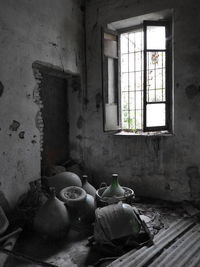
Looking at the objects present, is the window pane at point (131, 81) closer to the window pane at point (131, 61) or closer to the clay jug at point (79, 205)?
the window pane at point (131, 61)

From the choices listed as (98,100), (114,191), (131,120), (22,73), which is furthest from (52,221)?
(131,120)

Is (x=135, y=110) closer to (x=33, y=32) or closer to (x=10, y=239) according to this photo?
(x=33, y=32)

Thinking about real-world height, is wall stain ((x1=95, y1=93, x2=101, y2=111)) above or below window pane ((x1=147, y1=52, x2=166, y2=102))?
below

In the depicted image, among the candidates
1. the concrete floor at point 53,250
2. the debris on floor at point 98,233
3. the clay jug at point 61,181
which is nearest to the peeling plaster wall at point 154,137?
the debris on floor at point 98,233

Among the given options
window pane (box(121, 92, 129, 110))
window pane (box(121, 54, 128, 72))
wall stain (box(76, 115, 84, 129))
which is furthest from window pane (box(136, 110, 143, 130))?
wall stain (box(76, 115, 84, 129))

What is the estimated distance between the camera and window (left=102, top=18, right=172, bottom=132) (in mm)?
4094

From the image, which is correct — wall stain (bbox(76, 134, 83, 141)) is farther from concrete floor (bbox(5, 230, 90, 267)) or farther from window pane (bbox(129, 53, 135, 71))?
concrete floor (bbox(5, 230, 90, 267))

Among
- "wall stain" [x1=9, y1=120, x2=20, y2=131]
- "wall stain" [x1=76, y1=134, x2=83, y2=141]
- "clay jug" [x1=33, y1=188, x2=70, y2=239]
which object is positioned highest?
"wall stain" [x1=9, y1=120, x2=20, y2=131]

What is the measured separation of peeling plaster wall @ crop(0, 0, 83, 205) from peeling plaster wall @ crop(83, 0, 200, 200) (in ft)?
2.22

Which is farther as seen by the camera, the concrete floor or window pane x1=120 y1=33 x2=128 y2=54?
window pane x1=120 y1=33 x2=128 y2=54

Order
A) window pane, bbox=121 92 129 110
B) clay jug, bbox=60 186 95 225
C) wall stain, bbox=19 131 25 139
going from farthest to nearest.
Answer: window pane, bbox=121 92 129 110 < wall stain, bbox=19 131 25 139 < clay jug, bbox=60 186 95 225

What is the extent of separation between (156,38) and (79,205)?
274 centimetres

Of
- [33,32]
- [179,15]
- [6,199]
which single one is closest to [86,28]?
[33,32]

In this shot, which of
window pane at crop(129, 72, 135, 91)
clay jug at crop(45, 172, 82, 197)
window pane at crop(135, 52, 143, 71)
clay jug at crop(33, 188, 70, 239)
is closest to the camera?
clay jug at crop(33, 188, 70, 239)
